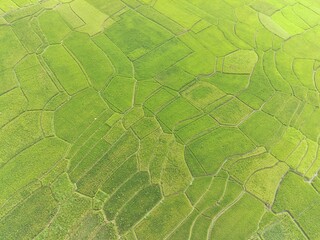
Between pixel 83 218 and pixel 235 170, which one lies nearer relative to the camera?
pixel 83 218

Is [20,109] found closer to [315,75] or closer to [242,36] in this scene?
[242,36]

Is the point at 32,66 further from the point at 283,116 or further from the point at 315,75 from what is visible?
the point at 315,75

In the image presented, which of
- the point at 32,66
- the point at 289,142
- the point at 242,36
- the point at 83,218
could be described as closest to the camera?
the point at 83,218

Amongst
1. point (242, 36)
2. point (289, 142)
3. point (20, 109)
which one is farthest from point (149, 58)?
point (289, 142)

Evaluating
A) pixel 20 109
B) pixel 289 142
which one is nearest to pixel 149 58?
pixel 20 109

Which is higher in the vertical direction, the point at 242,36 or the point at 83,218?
the point at 242,36

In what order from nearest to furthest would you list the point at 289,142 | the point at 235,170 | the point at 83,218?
1. the point at 83,218
2. the point at 235,170
3. the point at 289,142
